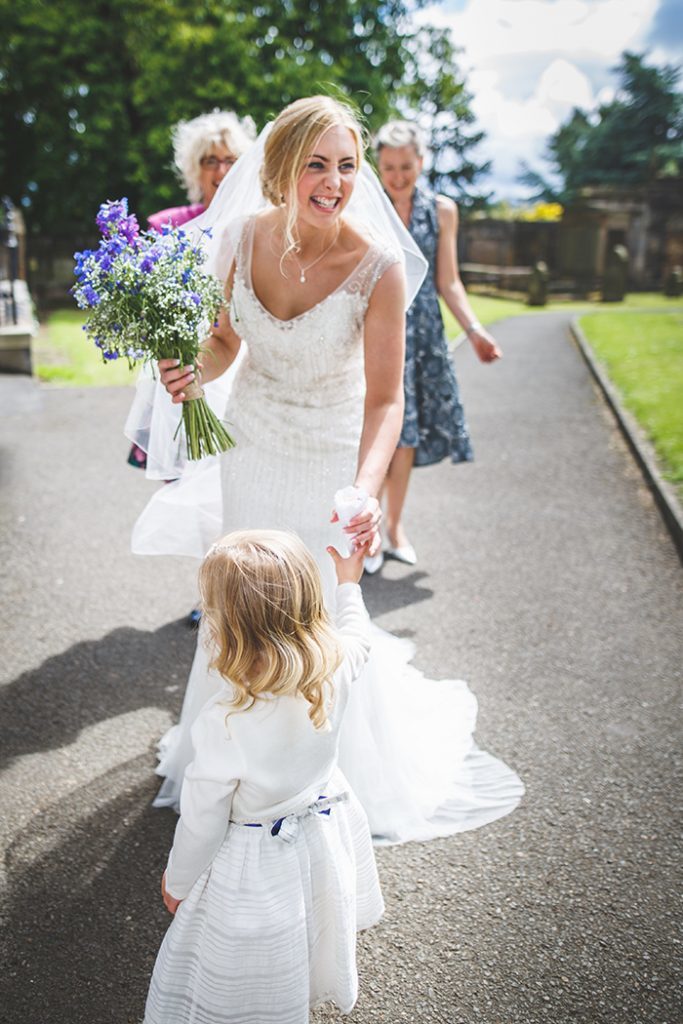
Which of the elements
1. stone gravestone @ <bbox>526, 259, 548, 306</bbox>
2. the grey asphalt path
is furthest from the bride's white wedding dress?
stone gravestone @ <bbox>526, 259, 548, 306</bbox>

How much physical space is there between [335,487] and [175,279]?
0.94 meters

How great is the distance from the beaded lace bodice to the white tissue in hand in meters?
0.62

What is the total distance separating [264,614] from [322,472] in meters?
1.15

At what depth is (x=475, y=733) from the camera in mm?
3686


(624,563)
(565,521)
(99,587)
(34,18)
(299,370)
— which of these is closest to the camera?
(299,370)

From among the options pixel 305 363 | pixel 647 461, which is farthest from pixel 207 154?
pixel 647 461

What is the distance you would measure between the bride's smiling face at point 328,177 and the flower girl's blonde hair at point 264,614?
1.37 metres

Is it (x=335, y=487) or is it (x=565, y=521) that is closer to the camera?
(x=335, y=487)

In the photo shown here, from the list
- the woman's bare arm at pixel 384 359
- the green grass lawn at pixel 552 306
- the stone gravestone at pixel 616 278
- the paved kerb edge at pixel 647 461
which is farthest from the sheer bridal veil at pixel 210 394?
the stone gravestone at pixel 616 278

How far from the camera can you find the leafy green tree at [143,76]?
73.3 ft

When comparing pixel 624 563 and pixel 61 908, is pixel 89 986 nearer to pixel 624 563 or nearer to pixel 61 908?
pixel 61 908

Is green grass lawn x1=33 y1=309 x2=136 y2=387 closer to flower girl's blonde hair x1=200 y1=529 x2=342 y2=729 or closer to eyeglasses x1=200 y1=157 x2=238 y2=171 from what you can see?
eyeglasses x1=200 y1=157 x2=238 y2=171

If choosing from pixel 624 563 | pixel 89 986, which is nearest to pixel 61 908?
pixel 89 986

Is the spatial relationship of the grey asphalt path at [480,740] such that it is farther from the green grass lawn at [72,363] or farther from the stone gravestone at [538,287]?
the stone gravestone at [538,287]
